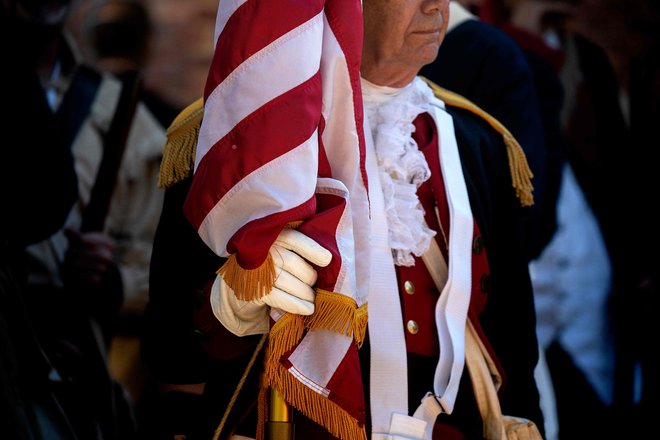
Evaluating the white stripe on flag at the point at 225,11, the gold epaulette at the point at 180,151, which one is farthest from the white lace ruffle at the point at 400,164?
the white stripe on flag at the point at 225,11

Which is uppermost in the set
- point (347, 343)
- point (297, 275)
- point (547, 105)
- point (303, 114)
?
point (303, 114)

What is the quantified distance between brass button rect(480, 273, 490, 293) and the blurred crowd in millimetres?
776

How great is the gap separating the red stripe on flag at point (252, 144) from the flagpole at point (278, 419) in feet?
1.40

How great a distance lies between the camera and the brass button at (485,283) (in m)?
2.95

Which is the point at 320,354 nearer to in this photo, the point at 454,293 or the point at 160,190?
the point at 454,293

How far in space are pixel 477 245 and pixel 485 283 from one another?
109 mm

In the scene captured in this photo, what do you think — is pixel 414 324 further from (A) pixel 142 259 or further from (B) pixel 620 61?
(B) pixel 620 61

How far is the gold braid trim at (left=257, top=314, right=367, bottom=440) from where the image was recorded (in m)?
2.42

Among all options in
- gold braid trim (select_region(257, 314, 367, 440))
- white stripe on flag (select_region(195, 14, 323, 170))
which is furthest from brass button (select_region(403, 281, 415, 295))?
white stripe on flag (select_region(195, 14, 323, 170))

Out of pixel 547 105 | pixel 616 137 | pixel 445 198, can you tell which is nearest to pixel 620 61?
pixel 616 137

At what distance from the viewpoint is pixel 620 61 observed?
5.54 m

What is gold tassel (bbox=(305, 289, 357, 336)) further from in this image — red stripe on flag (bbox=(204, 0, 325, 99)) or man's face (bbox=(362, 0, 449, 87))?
man's face (bbox=(362, 0, 449, 87))

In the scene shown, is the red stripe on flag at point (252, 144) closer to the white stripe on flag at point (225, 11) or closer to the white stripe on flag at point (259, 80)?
the white stripe on flag at point (259, 80)

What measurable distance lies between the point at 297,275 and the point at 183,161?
0.55 m
